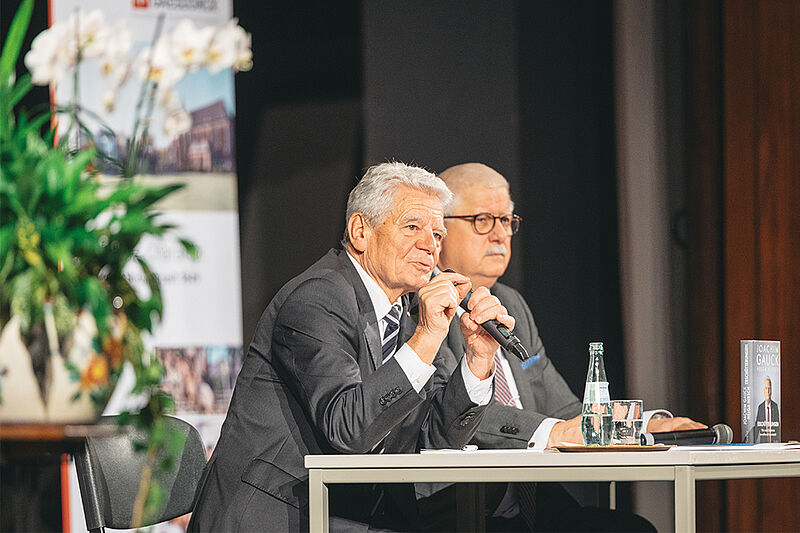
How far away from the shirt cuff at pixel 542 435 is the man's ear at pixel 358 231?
25.3 inches

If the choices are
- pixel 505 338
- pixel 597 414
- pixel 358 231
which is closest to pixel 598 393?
pixel 597 414

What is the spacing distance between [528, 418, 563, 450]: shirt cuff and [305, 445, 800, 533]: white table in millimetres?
552

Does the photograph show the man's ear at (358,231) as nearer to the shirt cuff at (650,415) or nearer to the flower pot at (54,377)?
the shirt cuff at (650,415)

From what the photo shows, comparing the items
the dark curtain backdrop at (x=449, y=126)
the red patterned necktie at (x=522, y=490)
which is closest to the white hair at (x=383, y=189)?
the red patterned necktie at (x=522, y=490)

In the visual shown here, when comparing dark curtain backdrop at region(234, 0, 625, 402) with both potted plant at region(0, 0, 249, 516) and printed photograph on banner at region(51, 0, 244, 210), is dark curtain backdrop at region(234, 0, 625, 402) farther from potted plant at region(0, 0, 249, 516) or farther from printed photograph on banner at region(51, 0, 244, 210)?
potted plant at region(0, 0, 249, 516)

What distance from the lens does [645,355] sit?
3.96 meters

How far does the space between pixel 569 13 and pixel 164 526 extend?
249cm

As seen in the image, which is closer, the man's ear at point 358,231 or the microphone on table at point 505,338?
the microphone on table at point 505,338

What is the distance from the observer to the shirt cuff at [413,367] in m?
2.18

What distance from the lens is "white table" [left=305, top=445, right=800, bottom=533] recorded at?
6.45 ft

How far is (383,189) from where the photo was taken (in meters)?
2.54

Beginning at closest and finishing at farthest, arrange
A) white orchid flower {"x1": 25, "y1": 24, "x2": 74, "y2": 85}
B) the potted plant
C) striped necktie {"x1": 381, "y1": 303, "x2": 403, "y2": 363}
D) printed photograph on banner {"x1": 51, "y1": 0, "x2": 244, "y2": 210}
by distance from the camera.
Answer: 1. the potted plant
2. white orchid flower {"x1": 25, "y1": 24, "x2": 74, "y2": 85}
3. striped necktie {"x1": 381, "y1": 303, "x2": 403, "y2": 363}
4. printed photograph on banner {"x1": 51, "y1": 0, "x2": 244, "y2": 210}

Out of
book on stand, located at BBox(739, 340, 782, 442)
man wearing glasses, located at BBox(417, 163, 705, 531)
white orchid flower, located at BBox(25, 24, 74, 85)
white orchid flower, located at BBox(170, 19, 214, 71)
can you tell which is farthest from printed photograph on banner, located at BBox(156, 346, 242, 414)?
white orchid flower, located at BBox(25, 24, 74, 85)

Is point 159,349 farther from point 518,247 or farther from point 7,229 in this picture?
point 7,229
